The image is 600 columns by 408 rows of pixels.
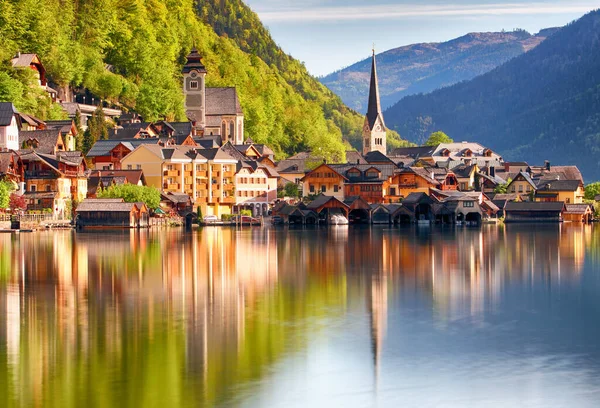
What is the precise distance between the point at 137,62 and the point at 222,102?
1165 cm

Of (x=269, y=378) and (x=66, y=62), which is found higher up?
(x=66, y=62)

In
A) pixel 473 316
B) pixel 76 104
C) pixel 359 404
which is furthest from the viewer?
pixel 76 104

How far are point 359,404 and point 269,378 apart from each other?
2.71 m

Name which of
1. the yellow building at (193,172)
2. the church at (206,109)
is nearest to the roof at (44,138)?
the yellow building at (193,172)

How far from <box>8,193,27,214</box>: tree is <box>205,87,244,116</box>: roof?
55.2 metres

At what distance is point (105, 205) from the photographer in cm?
8562

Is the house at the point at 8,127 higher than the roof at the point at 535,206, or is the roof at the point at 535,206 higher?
the house at the point at 8,127

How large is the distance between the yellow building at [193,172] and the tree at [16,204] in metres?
16.8

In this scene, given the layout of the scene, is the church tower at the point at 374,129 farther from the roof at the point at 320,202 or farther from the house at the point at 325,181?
the roof at the point at 320,202

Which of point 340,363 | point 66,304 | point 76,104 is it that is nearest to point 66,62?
point 76,104

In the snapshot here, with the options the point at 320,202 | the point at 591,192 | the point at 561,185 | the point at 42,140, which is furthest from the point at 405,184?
the point at 42,140

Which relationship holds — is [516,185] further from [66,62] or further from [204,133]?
[66,62]

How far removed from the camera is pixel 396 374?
25.0 m

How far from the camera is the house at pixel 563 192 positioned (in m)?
123
